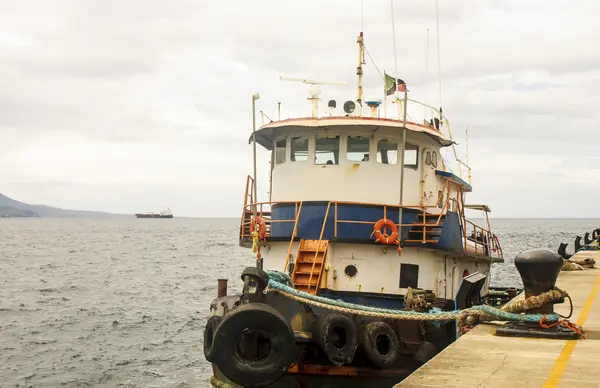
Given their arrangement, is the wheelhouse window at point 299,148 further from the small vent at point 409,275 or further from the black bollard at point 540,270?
the black bollard at point 540,270

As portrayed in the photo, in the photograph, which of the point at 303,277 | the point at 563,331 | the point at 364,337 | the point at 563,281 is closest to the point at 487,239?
the point at 563,281

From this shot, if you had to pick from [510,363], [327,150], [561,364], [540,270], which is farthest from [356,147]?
[561,364]

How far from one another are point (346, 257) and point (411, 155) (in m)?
3.26

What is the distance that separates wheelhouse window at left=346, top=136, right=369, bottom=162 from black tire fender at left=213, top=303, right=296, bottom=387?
20.2ft

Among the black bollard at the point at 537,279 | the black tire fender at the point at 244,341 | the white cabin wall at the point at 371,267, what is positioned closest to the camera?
the black bollard at the point at 537,279

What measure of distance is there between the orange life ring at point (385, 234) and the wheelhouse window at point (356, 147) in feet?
7.26

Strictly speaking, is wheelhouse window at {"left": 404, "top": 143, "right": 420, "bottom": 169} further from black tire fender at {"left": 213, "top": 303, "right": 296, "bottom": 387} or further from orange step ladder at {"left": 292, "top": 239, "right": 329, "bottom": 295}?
black tire fender at {"left": 213, "top": 303, "right": 296, "bottom": 387}

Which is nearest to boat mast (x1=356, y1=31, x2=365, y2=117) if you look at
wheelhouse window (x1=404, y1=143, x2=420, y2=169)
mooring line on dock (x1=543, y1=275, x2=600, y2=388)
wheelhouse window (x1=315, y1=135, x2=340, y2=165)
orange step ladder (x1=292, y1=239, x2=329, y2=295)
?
wheelhouse window (x1=404, y1=143, x2=420, y2=169)

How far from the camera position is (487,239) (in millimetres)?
19266

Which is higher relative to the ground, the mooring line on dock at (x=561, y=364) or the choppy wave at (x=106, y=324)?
the mooring line on dock at (x=561, y=364)

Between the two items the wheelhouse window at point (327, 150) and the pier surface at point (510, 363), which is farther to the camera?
the wheelhouse window at point (327, 150)

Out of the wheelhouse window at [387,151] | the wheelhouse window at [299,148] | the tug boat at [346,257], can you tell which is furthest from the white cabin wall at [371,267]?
the wheelhouse window at [299,148]

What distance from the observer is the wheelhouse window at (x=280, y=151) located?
597 inches

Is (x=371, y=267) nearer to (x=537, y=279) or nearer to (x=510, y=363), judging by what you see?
(x=537, y=279)
